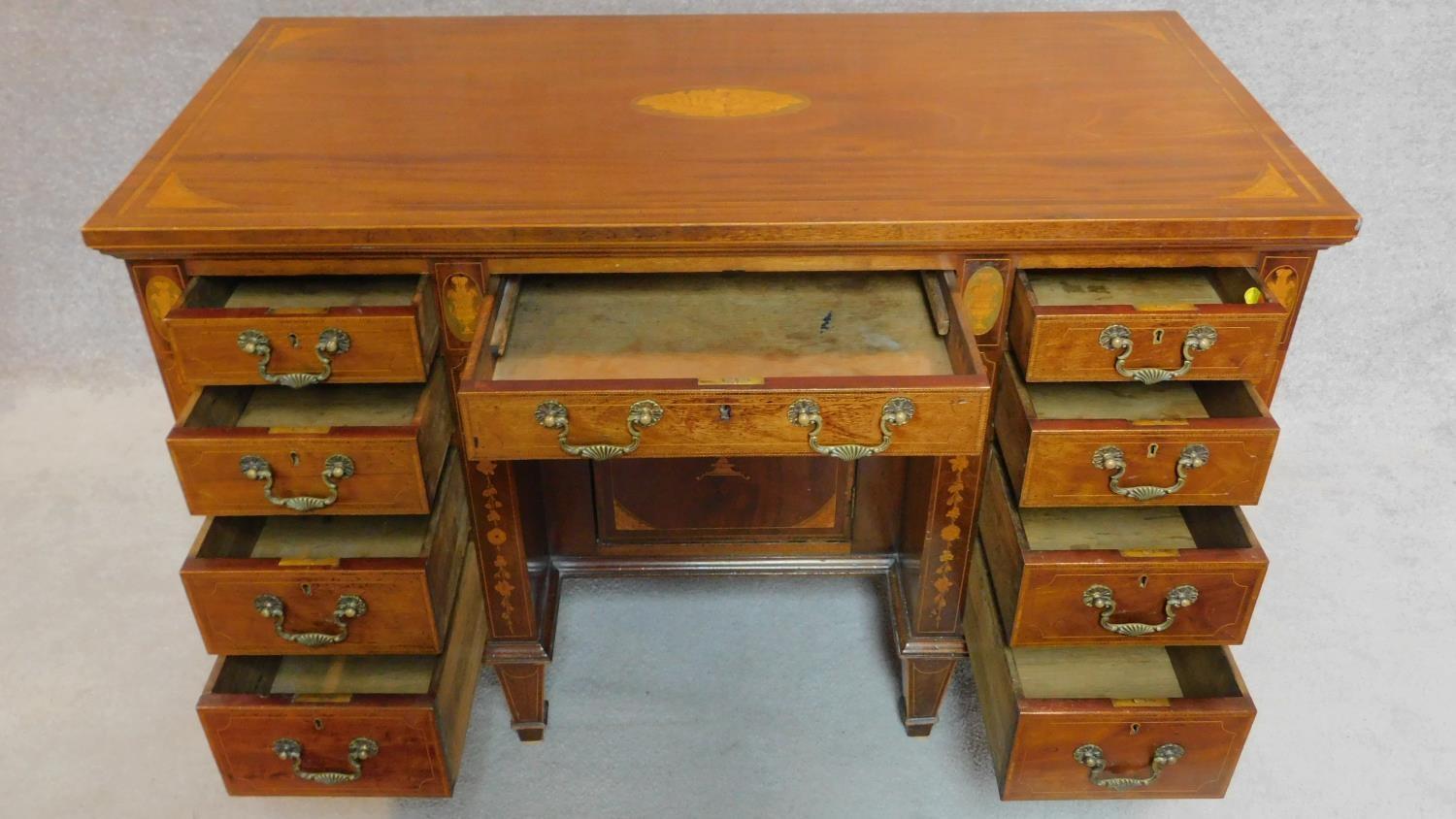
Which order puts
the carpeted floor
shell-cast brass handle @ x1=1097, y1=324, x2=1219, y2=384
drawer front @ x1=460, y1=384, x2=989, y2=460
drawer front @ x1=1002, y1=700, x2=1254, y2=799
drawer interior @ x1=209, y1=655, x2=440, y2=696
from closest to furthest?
drawer front @ x1=460, y1=384, x2=989, y2=460 < shell-cast brass handle @ x1=1097, y1=324, x2=1219, y2=384 < drawer front @ x1=1002, y1=700, x2=1254, y2=799 < drawer interior @ x1=209, y1=655, x2=440, y2=696 < the carpeted floor

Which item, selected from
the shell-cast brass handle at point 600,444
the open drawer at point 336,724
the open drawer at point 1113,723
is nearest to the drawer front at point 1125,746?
the open drawer at point 1113,723

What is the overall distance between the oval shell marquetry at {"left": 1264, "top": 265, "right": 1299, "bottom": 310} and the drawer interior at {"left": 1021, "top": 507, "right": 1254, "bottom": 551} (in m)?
0.27

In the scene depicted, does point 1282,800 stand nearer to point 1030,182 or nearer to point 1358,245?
point 1030,182

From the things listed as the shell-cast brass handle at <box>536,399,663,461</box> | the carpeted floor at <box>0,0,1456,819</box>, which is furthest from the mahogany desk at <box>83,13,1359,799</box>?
the carpeted floor at <box>0,0,1456,819</box>

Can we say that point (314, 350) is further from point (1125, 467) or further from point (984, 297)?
point (1125, 467)

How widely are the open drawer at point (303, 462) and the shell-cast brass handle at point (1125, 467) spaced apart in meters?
0.77

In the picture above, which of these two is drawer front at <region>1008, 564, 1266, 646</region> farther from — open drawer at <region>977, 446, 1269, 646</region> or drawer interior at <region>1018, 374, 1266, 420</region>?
drawer interior at <region>1018, 374, 1266, 420</region>

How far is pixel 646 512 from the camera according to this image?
1899 mm

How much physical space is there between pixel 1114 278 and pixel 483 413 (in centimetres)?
78

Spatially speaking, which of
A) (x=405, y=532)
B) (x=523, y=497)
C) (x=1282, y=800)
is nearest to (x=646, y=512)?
(x=523, y=497)

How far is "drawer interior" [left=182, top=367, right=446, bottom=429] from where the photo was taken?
1.44m

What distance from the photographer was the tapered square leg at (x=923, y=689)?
171 cm

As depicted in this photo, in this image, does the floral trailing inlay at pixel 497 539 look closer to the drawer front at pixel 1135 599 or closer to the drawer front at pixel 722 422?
the drawer front at pixel 722 422

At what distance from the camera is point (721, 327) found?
4.60ft
